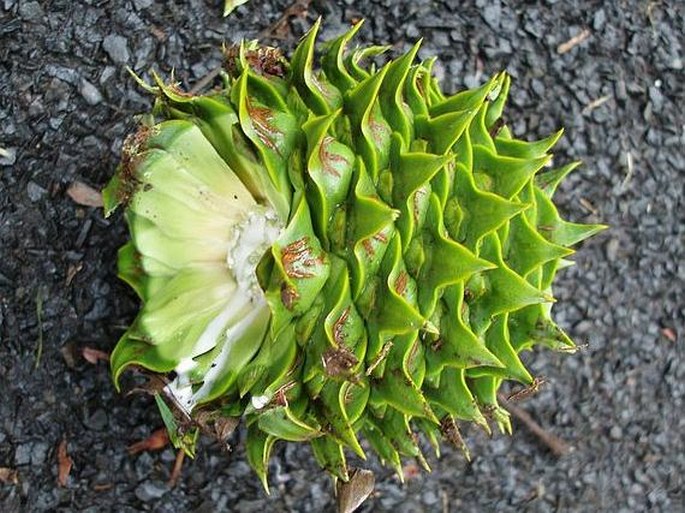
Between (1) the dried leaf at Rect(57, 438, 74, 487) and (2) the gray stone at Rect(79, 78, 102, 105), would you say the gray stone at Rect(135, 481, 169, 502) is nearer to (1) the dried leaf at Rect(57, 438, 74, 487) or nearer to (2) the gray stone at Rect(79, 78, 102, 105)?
(1) the dried leaf at Rect(57, 438, 74, 487)

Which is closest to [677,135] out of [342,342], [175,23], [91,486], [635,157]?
[635,157]

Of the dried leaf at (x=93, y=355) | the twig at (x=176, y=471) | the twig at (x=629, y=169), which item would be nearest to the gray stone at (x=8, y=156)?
the dried leaf at (x=93, y=355)

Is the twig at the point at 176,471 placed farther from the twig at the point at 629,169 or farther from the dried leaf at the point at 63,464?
the twig at the point at 629,169

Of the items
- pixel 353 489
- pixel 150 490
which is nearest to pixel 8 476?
pixel 150 490

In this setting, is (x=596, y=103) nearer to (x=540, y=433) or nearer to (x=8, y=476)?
(x=540, y=433)

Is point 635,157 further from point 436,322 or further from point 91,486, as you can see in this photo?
point 91,486

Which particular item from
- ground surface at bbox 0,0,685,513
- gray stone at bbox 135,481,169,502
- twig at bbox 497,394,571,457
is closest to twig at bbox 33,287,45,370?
ground surface at bbox 0,0,685,513
